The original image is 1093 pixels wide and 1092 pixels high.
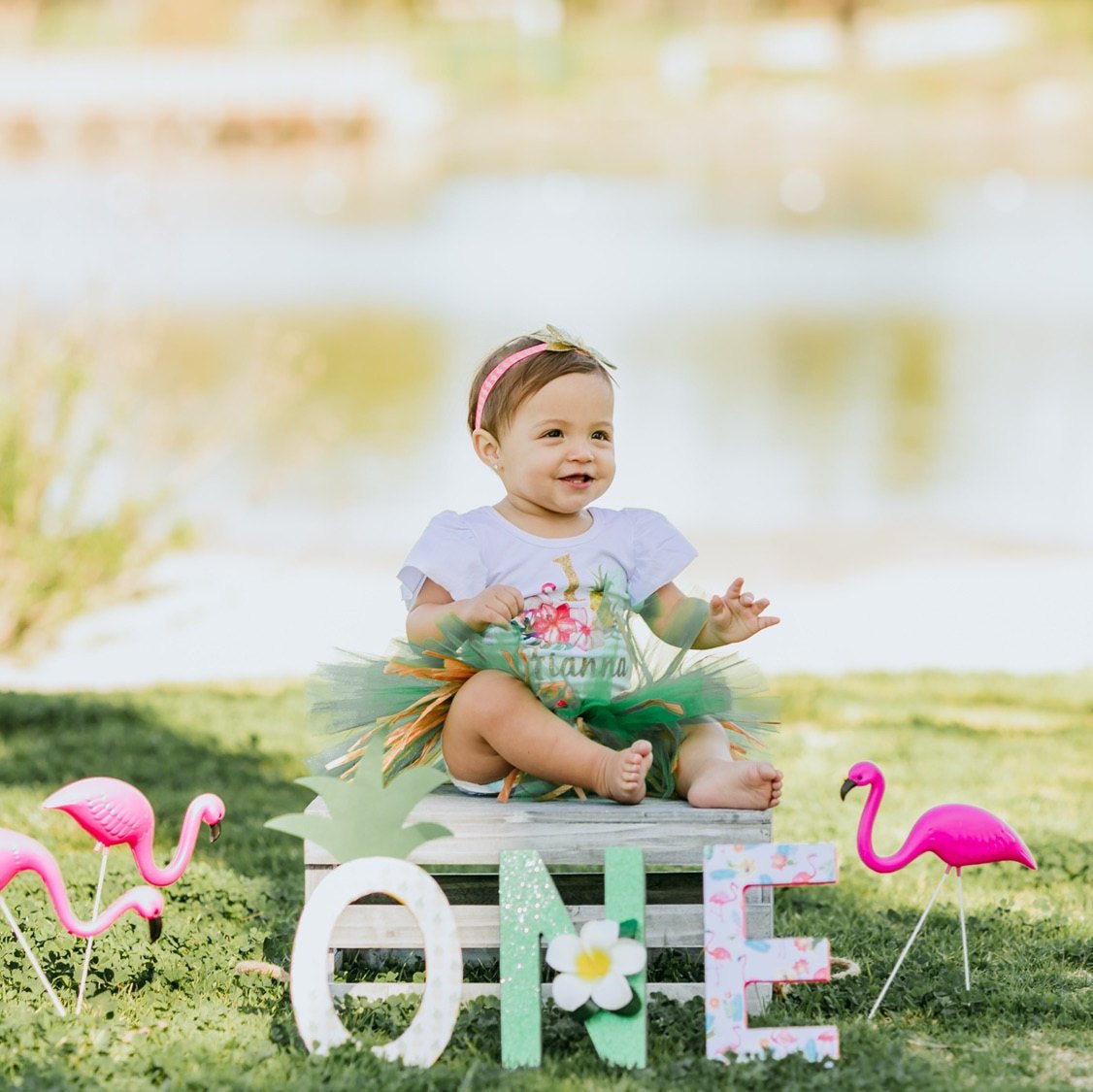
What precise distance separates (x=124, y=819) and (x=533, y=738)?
76 cm

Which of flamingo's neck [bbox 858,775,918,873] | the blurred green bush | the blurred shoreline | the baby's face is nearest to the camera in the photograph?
flamingo's neck [bbox 858,775,918,873]

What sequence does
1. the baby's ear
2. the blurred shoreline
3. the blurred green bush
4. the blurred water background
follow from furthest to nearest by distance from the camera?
the blurred water background
the blurred shoreline
the blurred green bush
the baby's ear

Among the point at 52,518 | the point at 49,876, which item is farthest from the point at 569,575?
the point at 52,518

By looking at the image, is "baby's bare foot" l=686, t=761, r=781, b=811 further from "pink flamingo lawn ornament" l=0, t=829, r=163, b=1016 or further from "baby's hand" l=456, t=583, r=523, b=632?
"pink flamingo lawn ornament" l=0, t=829, r=163, b=1016

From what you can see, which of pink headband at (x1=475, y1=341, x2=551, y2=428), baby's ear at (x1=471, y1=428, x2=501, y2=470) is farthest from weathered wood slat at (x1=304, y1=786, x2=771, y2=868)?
pink headband at (x1=475, y1=341, x2=551, y2=428)

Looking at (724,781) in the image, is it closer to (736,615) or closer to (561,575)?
(736,615)

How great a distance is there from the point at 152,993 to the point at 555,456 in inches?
50.0

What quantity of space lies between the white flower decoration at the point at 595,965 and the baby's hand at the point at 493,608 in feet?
1.91

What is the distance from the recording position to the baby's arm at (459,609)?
313cm

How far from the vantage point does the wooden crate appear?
120 inches

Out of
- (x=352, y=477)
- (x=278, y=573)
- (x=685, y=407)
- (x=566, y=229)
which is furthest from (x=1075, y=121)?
(x=278, y=573)

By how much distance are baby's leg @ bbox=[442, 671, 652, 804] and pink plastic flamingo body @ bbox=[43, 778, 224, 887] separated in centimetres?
50

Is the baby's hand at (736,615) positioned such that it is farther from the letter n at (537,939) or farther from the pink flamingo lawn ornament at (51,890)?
the pink flamingo lawn ornament at (51,890)

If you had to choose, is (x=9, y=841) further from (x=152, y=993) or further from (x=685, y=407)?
(x=685, y=407)
